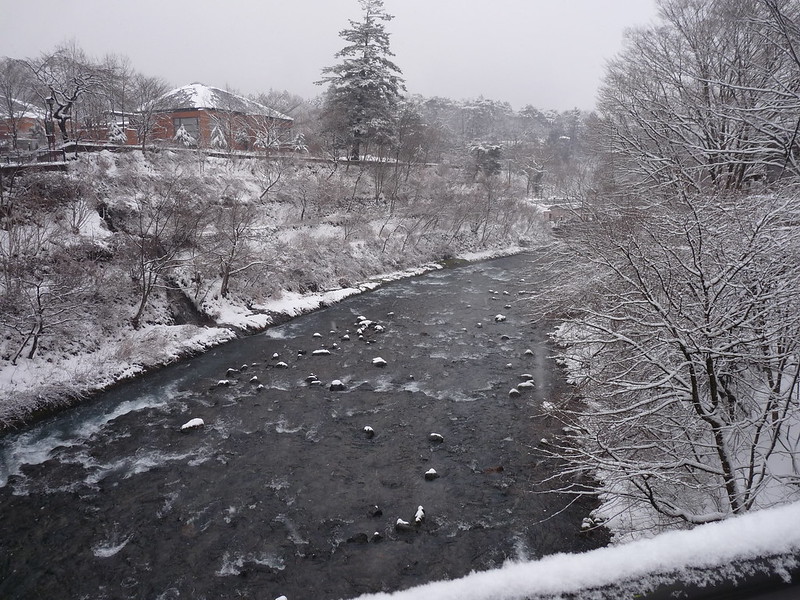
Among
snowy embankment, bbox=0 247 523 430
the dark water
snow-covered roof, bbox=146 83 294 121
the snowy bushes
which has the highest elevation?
snow-covered roof, bbox=146 83 294 121

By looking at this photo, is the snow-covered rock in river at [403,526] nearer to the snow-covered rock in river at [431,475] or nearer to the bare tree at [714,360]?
the snow-covered rock in river at [431,475]

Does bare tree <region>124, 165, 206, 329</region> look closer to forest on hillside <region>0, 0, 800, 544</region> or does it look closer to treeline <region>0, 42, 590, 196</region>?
forest on hillside <region>0, 0, 800, 544</region>

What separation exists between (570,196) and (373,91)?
26.9 m

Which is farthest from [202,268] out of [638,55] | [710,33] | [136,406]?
[710,33]

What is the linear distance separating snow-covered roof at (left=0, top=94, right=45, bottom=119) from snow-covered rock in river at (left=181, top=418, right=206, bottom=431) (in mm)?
29524

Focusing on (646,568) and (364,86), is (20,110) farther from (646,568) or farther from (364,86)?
(646,568)

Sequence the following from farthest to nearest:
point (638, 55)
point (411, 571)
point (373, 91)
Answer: point (373, 91)
point (638, 55)
point (411, 571)

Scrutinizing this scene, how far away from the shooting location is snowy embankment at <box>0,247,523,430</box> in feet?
38.3

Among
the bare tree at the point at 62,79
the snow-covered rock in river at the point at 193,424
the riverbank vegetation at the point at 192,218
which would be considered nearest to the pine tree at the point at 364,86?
the riverbank vegetation at the point at 192,218

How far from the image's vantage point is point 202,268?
19281mm

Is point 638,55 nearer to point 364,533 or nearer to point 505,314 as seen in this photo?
point 505,314

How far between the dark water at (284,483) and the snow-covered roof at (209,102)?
2929 cm

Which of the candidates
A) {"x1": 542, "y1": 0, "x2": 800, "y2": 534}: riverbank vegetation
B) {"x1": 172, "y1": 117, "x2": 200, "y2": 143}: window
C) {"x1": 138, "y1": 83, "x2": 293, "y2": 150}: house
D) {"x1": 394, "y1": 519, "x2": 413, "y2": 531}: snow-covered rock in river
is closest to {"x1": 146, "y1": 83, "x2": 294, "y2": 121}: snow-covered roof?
{"x1": 138, "y1": 83, "x2": 293, "y2": 150}: house

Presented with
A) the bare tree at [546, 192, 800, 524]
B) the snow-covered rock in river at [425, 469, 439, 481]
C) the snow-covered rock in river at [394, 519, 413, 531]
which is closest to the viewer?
the bare tree at [546, 192, 800, 524]
